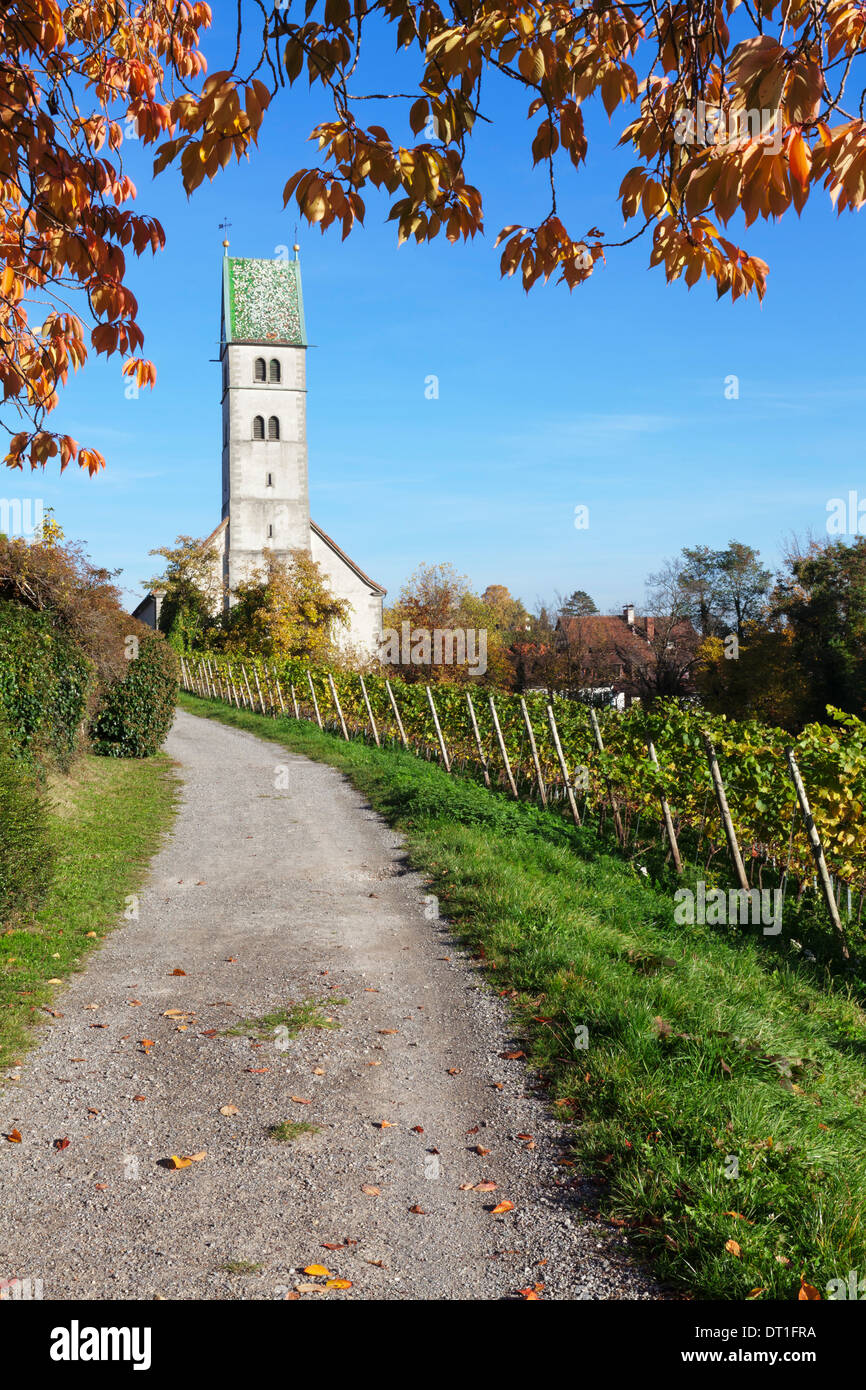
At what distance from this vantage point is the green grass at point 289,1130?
4332 millimetres

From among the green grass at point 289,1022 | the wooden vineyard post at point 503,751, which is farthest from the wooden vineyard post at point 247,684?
the green grass at point 289,1022

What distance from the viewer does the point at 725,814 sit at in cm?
952

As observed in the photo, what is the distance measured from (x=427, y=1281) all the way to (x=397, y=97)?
14.7ft

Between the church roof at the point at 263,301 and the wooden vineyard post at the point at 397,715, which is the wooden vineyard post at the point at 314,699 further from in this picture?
the church roof at the point at 263,301

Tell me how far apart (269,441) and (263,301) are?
384 inches

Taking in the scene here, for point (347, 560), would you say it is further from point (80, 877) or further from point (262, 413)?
point (80, 877)

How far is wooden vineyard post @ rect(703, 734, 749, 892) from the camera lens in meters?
9.29

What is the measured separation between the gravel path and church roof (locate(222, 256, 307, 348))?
5569cm

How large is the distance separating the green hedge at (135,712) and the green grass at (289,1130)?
15.4m

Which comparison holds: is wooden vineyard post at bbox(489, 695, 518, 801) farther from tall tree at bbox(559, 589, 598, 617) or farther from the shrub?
tall tree at bbox(559, 589, 598, 617)
